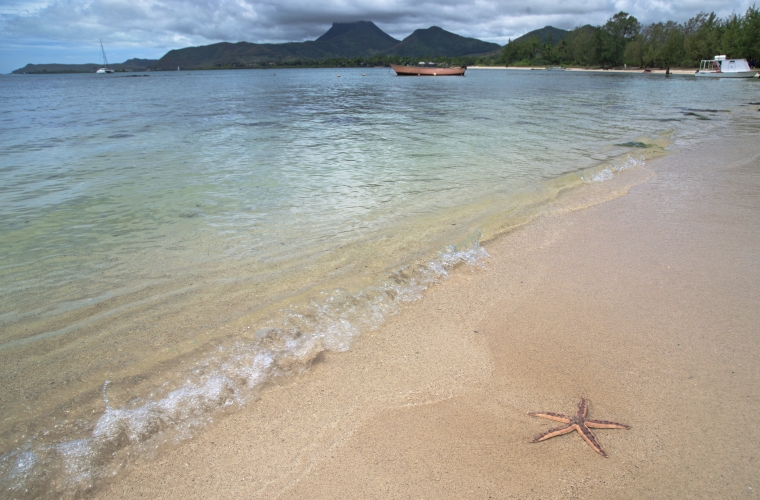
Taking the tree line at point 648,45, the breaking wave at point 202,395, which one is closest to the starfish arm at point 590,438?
the breaking wave at point 202,395

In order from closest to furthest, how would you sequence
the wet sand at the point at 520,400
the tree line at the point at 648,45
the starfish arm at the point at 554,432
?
the wet sand at the point at 520,400 < the starfish arm at the point at 554,432 < the tree line at the point at 648,45

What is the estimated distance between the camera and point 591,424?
9.32 feet

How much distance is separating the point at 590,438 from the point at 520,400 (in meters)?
0.53

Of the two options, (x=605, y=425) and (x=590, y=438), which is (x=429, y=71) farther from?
(x=590, y=438)

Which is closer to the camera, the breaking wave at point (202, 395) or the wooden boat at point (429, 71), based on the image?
the breaking wave at point (202, 395)

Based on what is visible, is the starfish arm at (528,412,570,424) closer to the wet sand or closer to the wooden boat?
the wet sand

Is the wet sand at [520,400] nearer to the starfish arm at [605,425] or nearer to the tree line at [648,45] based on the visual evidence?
the starfish arm at [605,425]

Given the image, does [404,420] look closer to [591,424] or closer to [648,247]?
[591,424]

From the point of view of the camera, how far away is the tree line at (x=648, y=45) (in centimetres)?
8994

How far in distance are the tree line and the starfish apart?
4635 inches

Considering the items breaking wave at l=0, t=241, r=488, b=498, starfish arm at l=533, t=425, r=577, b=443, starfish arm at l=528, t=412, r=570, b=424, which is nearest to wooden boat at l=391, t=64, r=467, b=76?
breaking wave at l=0, t=241, r=488, b=498

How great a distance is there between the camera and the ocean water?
3166 millimetres

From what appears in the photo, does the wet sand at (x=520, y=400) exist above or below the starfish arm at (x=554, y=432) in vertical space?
below

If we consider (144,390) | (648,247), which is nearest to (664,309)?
(648,247)
